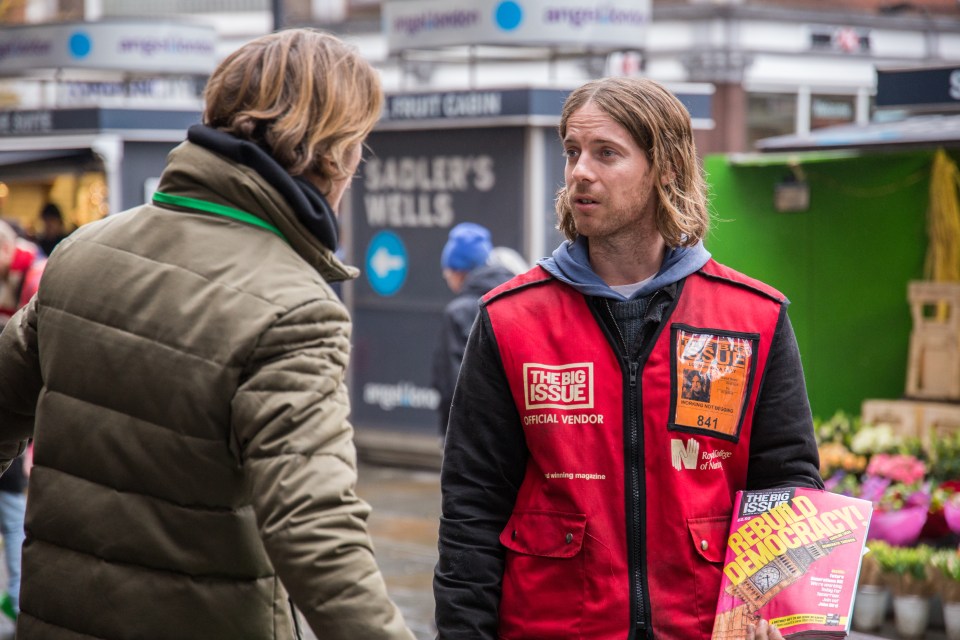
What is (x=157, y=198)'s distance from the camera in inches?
94.3

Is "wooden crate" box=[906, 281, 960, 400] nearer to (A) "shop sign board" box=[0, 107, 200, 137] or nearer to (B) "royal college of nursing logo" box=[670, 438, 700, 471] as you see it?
(B) "royal college of nursing logo" box=[670, 438, 700, 471]

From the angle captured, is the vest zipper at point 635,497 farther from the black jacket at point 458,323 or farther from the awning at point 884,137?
the black jacket at point 458,323

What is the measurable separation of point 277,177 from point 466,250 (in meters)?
5.29

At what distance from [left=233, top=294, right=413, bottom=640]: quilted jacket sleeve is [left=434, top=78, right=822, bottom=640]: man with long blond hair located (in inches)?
24.7

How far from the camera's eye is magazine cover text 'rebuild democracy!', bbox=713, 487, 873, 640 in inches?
102

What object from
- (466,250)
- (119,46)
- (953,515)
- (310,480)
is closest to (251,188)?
(310,480)

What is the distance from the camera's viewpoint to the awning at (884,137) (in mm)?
6391

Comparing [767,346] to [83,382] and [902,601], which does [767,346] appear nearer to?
[83,382]

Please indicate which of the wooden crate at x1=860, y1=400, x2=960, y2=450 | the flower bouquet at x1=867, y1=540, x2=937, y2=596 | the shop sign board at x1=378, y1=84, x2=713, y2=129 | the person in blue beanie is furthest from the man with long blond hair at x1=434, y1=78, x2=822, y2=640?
the shop sign board at x1=378, y1=84, x2=713, y2=129

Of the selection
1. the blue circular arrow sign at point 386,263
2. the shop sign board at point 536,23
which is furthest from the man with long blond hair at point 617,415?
the blue circular arrow sign at point 386,263

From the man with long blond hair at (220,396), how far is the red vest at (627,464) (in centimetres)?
57

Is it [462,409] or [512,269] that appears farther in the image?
[512,269]

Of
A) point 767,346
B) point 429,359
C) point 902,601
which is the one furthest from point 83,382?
point 429,359

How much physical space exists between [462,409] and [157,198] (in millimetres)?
797
